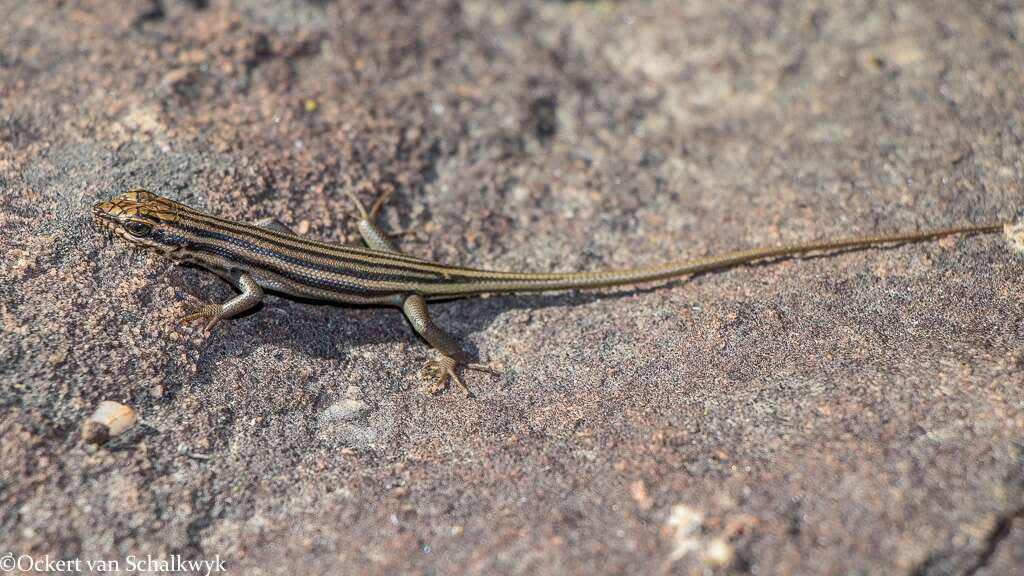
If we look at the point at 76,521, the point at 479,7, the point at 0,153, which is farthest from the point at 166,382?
the point at 479,7

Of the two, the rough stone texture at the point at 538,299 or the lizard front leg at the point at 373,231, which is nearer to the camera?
the rough stone texture at the point at 538,299

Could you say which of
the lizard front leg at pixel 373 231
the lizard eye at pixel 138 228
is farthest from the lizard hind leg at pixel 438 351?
the lizard eye at pixel 138 228

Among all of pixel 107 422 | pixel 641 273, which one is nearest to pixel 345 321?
pixel 107 422

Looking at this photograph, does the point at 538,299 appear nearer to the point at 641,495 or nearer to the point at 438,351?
the point at 438,351

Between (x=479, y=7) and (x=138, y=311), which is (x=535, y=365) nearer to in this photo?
(x=138, y=311)

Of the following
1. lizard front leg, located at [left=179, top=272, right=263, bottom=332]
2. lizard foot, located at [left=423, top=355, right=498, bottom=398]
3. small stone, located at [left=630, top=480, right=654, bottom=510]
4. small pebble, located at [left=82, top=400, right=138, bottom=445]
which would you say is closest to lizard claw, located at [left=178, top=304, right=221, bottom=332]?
lizard front leg, located at [left=179, top=272, right=263, bottom=332]

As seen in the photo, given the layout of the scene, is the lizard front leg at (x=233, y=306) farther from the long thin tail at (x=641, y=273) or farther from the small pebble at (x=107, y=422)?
the long thin tail at (x=641, y=273)
